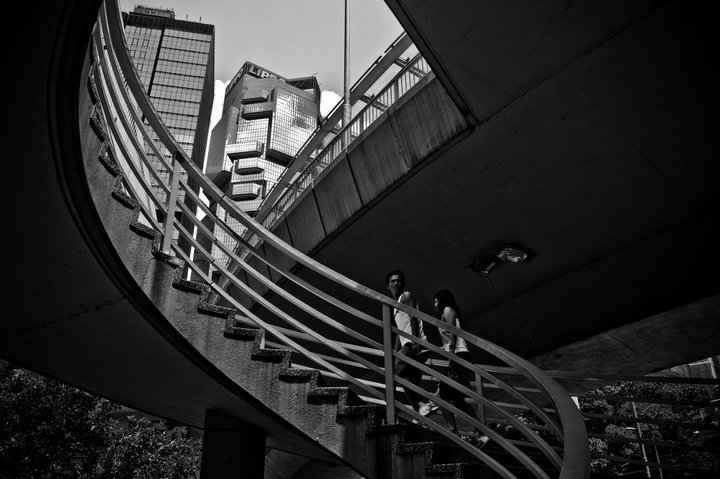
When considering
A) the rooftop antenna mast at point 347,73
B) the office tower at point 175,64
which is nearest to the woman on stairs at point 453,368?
the rooftop antenna mast at point 347,73

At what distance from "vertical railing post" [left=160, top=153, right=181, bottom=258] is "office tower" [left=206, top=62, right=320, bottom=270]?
320 ft

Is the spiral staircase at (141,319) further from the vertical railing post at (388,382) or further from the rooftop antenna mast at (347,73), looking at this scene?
the rooftop antenna mast at (347,73)

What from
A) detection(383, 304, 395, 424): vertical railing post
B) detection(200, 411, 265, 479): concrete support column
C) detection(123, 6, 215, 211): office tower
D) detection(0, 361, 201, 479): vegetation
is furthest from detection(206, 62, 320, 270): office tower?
detection(383, 304, 395, 424): vertical railing post

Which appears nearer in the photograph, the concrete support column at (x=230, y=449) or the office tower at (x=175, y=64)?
the concrete support column at (x=230, y=449)

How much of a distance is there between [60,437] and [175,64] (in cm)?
11970

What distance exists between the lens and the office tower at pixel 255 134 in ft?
357

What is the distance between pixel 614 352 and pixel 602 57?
604 cm

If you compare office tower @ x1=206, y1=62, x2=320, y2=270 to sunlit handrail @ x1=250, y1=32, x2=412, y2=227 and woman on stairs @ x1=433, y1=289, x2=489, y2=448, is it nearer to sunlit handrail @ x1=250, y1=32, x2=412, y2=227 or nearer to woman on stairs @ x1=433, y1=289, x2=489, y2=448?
sunlit handrail @ x1=250, y1=32, x2=412, y2=227

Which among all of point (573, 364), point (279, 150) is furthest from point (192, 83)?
point (573, 364)

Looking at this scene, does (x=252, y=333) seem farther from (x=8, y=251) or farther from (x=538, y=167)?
(x=538, y=167)

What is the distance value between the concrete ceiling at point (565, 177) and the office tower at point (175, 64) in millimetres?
104076

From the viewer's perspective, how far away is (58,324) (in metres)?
5.32

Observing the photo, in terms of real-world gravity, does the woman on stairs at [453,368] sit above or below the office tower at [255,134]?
below

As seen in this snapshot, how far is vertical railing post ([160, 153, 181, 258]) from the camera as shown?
5.46 meters
